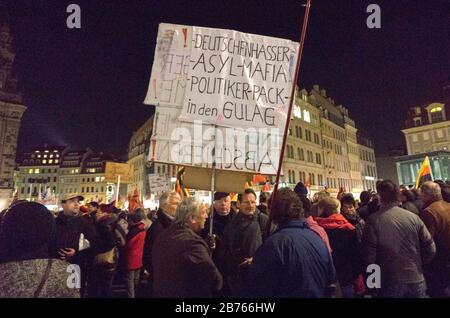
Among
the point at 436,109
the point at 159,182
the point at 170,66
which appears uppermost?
the point at 436,109

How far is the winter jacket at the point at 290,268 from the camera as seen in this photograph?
221cm

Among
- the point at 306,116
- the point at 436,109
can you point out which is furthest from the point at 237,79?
the point at 436,109

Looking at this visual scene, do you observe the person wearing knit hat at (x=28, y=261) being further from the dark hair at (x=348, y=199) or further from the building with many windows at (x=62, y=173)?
the building with many windows at (x=62, y=173)

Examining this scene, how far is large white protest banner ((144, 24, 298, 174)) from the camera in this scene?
4.09 metres

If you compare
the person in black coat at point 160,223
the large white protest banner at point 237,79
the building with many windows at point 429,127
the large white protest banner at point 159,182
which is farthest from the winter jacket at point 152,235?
the building with many windows at point 429,127

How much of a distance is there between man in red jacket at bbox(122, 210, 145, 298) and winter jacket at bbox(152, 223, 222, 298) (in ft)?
11.3

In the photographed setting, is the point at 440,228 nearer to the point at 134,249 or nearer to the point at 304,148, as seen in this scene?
the point at 134,249

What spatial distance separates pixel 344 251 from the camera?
3943 mm

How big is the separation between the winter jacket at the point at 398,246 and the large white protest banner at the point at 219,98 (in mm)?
1609

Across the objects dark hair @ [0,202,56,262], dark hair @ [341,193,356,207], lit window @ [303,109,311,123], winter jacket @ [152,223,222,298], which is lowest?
winter jacket @ [152,223,222,298]

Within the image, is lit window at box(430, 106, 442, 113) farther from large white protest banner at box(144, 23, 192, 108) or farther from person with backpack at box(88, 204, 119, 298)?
person with backpack at box(88, 204, 119, 298)

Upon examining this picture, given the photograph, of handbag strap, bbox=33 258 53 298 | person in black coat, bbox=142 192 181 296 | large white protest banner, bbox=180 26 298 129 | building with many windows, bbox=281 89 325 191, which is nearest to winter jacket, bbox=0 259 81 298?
handbag strap, bbox=33 258 53 298

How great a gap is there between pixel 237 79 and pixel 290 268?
2.85 metres
